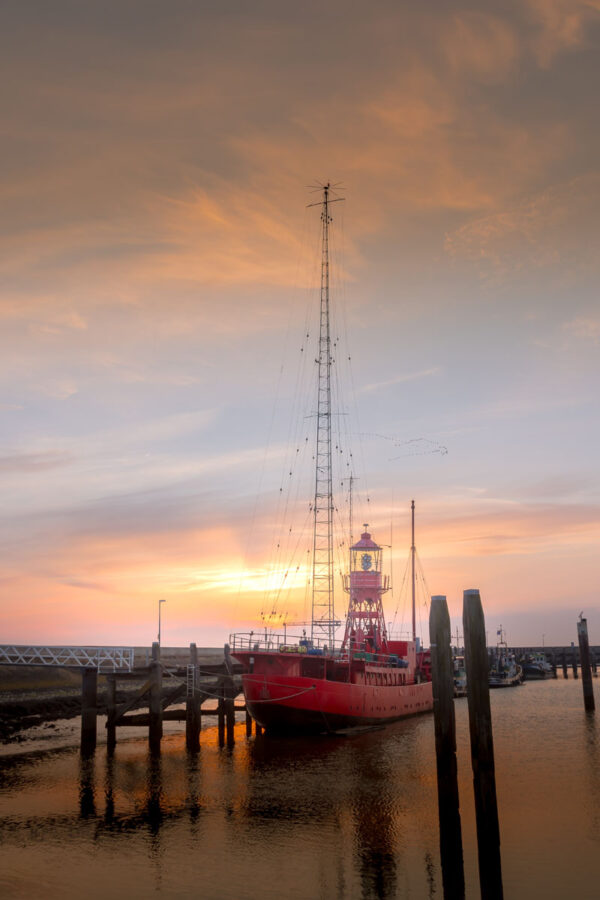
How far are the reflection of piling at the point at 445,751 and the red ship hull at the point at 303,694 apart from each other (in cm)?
2356

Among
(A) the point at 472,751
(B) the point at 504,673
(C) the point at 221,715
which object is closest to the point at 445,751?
(A) the point at 472,751

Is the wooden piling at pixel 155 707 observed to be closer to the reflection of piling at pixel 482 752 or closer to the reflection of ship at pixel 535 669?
the reflection of piling at pixel 482 752

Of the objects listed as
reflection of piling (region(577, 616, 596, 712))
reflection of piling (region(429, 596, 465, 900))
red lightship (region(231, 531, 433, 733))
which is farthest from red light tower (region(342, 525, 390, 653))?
reflection of piling (region(429, 596, 465, 900))

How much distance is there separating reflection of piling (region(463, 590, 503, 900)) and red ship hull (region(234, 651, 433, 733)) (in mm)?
25900

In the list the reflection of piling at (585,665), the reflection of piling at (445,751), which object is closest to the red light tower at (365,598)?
the reflection of piling at (585,665)

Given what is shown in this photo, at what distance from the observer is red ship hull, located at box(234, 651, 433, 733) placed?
4241 centimetres

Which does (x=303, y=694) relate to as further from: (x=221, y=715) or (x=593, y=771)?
(x=593, y=771)

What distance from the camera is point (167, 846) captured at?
20.8m

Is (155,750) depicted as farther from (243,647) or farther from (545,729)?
(545,729)

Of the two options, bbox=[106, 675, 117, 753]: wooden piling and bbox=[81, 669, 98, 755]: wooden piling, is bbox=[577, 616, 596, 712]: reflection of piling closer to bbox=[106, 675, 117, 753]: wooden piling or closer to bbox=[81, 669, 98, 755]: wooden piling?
bbox=[106, 675, 117, 753]: wooden piling

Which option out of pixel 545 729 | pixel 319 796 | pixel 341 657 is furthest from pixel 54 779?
pixel 545 729

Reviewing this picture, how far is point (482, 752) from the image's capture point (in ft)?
57.6

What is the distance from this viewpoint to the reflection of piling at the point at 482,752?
16547mm

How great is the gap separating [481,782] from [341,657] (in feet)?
107
